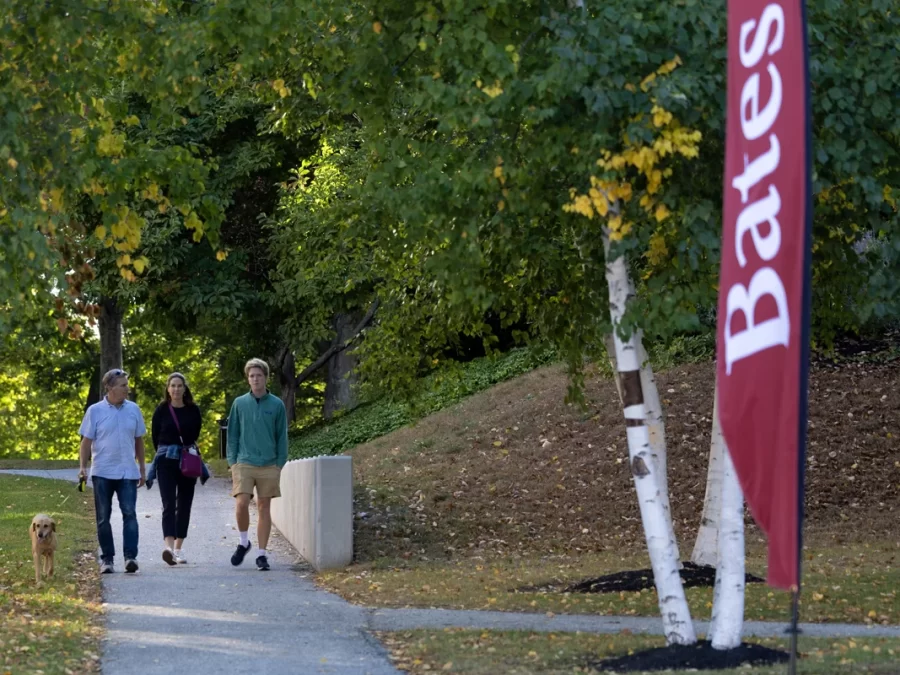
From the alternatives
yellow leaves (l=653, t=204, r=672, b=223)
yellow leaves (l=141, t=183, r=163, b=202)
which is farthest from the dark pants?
yellow leaves (l=653, t=204, r=672, b=223)

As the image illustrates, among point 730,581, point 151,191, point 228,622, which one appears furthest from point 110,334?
point 730,581

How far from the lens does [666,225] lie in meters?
7.89

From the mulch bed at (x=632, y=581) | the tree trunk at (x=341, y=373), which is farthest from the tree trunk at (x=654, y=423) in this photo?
the tree trunk at (x=341, y=373)

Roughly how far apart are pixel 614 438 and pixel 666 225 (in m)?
12.1

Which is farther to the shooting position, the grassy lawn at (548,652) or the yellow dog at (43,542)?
the yellow dog at (43,542)

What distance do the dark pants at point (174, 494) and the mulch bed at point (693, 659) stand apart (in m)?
6.21

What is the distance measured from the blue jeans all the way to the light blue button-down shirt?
97 mm

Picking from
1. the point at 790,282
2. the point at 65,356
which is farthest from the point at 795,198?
the point at 65,356

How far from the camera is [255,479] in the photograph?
12.5 metres

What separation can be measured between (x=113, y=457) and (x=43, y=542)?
1121 millimetres

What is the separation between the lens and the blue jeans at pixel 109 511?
1189 centimetres

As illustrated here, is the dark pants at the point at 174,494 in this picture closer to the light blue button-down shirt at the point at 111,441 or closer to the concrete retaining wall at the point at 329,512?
the light blue button-down shirt at the point at 111,441

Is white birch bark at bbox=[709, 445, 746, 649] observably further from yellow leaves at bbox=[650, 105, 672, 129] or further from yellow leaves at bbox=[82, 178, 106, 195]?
yellow leaves at bbox=[82, 178, 106, 195]

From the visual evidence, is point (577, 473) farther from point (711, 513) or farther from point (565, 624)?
point (565, 624)
